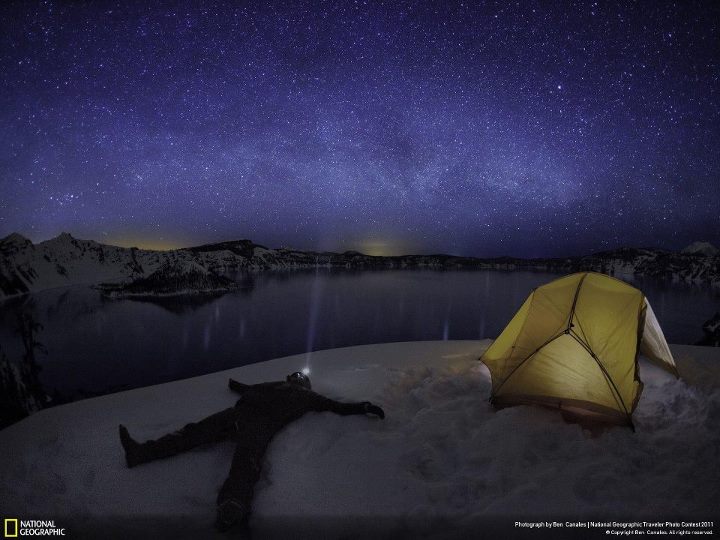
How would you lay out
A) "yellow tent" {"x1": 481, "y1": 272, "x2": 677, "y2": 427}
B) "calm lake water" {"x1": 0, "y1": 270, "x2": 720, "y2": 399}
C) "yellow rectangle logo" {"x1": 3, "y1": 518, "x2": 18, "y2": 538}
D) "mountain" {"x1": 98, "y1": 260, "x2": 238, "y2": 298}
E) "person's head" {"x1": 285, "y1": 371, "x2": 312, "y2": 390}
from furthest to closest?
"mountain" {"x1": 98, "y1": 260, "x2": 238, "y2": 298}, "calm lake water" {"x1": 0, "y1": 270, "x2": 720, "y2": 399}, "person's head" {"x1": 285, "y1": 371, "x2": 312, "y2": 390}, "yellow tent" {"x1": 481, "y1": 272, "x2": 677, "y2": 427}, "yellow rectangle logo" {"x1": 3, "y1": 518, "x2": 18, "y2": 538}

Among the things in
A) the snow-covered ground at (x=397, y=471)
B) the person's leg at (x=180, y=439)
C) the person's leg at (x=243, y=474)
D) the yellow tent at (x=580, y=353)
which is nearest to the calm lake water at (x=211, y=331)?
the snow-covered ground at (x=397, y=471)

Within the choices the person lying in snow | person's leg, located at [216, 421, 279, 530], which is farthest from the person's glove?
person's leg, located at [216, 421, 279, 530]

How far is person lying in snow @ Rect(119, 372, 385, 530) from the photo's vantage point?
132 inches

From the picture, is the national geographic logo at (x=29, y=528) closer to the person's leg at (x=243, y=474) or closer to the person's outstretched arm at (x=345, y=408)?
the person's leg at (x=243, y=474)

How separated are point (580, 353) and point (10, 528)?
733 cm

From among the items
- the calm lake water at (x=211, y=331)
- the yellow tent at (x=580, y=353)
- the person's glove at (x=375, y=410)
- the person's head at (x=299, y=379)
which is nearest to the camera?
the person's glove at (x=375, y=410)

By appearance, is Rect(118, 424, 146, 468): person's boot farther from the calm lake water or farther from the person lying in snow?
the calm lake water

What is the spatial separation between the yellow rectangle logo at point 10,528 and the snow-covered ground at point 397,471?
0.09 m

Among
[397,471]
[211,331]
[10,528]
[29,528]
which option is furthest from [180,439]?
[211,331]

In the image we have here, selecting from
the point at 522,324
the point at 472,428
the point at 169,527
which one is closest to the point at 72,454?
the point at 169,527

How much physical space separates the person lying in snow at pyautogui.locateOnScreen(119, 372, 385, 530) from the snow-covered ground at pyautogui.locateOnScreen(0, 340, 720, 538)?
0.47 ft

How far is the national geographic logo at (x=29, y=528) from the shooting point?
10.3 feet

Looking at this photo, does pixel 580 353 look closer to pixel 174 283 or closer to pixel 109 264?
pixel 174 283

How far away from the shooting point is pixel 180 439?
4156 millimetres
